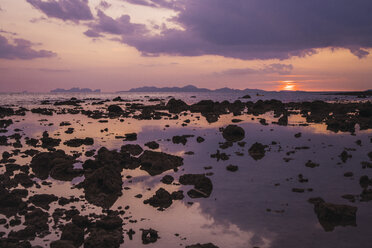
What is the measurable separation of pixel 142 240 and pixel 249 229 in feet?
14.3

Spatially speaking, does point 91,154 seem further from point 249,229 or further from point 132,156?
point 249,229

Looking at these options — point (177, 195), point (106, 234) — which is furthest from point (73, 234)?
point (177, 195)

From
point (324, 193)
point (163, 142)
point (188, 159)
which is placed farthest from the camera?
point (163, 142)

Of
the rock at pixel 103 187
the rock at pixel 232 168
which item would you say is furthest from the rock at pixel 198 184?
the rock at pixel 103 187

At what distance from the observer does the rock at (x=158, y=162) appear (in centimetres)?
2008

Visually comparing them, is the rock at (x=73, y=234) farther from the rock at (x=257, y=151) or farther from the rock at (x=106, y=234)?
the rock at (x=257, y=151)

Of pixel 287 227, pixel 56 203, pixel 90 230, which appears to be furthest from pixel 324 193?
pixel 56 203

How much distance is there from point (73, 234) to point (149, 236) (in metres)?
2.82

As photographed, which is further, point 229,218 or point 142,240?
point 229,218

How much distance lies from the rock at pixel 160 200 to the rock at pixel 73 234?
395 cm

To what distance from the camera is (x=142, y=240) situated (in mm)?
10742

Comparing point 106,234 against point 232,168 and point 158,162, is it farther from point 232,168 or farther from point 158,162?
point 232,168

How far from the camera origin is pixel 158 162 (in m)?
20.6

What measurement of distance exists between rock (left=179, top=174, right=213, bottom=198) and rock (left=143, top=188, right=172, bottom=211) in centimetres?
152
